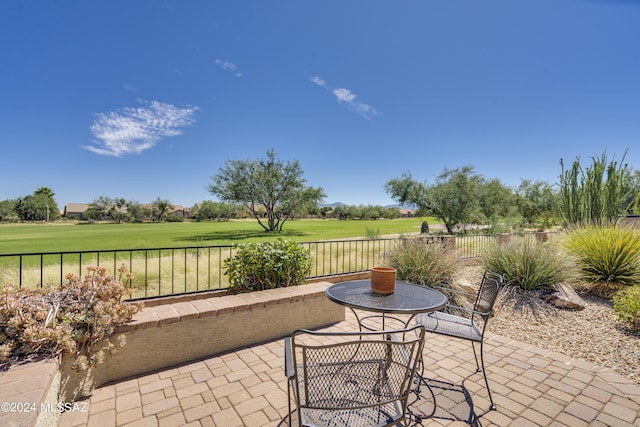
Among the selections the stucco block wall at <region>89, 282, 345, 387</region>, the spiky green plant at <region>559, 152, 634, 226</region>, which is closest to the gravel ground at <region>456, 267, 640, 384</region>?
the stucco block wall at <region>89, 282, 345, 387</region>

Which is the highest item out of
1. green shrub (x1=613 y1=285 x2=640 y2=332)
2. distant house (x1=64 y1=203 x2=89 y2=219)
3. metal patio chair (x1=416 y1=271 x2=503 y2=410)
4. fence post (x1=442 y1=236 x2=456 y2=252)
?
distant house (x1=64 y1=203 x2=89 y2=219)

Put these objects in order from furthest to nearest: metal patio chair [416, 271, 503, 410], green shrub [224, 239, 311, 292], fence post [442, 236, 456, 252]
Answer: fence post [442, 236, 456, 252] → green shrub [224, 239, 311, 292] → metal patio chair [416, 271, 503, 410]

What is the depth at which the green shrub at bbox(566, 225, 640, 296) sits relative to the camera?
4.72 meters

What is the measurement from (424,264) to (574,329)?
2051 millimetres

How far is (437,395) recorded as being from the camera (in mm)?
2145

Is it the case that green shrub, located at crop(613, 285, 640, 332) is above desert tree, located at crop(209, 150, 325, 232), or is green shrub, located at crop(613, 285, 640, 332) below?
below

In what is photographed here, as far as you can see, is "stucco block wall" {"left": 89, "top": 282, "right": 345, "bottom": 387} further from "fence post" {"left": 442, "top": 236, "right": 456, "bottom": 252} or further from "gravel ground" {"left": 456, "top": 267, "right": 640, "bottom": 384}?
"fence post" {"left": 442, "top": 236, "right": 456, "bottom": 252}

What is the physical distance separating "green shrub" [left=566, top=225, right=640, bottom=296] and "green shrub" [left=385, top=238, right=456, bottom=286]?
244 centimetres

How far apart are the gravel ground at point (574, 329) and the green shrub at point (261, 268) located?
111 inches

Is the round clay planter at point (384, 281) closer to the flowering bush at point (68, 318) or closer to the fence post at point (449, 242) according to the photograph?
the flowering bush at point (68, 318)

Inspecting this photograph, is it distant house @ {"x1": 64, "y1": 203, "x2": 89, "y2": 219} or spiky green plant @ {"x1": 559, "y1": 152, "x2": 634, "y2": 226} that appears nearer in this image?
spiky green plant @ {"x1": 559, "y1": 152, "x2": 634, "y2": 226}

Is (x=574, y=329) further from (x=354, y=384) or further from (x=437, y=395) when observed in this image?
(x=354, y=384)

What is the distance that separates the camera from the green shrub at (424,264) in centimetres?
478

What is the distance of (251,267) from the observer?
3553 millimetres
